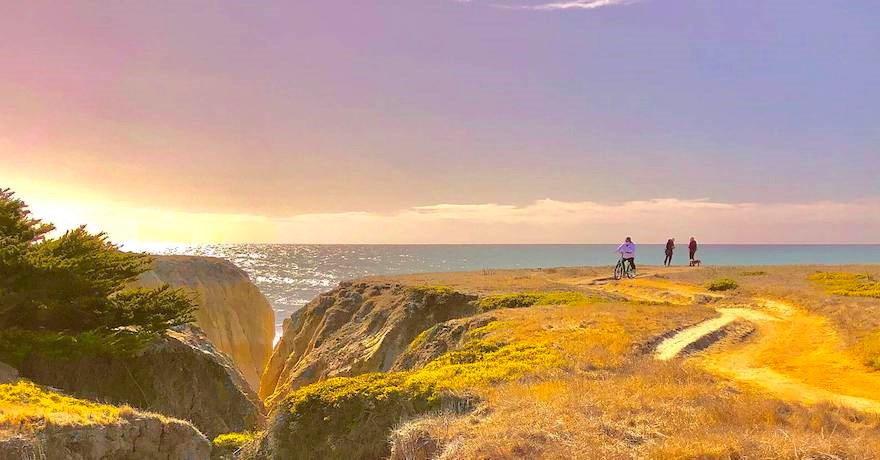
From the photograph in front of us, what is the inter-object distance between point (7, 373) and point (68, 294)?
14.0ft

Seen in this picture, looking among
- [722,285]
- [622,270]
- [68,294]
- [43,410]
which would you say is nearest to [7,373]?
[68,294]

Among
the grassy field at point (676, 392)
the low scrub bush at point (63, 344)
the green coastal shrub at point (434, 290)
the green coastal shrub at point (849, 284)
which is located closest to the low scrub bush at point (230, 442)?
the low scrub bush at point (63, 344)

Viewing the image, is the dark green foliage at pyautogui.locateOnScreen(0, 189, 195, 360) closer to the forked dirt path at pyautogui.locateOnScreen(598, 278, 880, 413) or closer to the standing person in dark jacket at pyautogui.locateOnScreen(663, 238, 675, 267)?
the forked dirt path at pyautogui.locateOnScreen(598, 278, 880, 413)

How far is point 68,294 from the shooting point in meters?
20.5

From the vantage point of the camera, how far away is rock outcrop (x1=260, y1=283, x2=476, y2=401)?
27.8 meters

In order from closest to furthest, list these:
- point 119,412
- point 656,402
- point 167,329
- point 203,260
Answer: point 656,402 < point 119,412 < point 167,329 < point 203,260

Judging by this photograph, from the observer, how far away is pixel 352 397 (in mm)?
12656

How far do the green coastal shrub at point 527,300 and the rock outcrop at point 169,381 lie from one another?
40.8 ft

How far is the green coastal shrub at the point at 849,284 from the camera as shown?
27.0 meters

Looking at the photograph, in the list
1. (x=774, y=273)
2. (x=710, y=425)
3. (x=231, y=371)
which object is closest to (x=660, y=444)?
(x=710, y=425)

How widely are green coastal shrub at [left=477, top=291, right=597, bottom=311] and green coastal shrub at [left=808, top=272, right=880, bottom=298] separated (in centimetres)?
1376

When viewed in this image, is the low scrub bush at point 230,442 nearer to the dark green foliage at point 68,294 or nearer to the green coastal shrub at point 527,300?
the dark green foliage at point 68,294

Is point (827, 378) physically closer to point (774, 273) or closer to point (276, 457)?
point (276, 457)

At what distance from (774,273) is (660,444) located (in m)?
39.3
